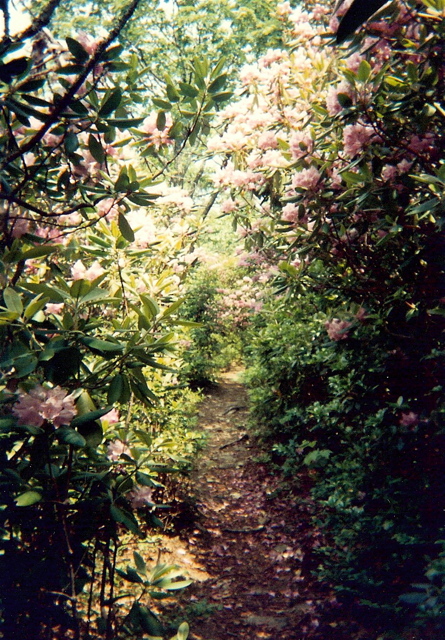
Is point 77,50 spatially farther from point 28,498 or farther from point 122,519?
point 122,519

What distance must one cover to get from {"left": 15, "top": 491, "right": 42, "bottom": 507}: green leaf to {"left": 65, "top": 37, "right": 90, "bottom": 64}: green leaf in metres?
1.46

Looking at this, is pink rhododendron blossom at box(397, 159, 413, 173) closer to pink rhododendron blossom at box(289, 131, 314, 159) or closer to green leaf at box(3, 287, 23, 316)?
→ pink rhododendron blossom at box(289, 131, 314, 159)

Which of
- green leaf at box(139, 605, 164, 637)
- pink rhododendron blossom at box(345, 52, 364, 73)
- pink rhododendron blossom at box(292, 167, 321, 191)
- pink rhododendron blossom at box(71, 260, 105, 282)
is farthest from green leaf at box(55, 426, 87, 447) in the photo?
pink rhododendron blossom at box(345, 52, 364, 73)

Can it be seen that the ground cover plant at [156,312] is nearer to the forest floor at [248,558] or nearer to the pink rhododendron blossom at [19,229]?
the pink rhododendron blossom at [19,229]

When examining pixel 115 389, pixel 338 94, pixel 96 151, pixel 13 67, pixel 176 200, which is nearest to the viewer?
pixel 13 67

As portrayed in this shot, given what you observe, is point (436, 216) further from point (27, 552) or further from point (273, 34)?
point (273, 34)

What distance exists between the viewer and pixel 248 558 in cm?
364

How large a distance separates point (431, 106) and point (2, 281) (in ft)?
6.14

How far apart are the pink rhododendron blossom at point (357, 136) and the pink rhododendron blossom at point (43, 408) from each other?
1711 millimetres

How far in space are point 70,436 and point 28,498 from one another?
0.25m

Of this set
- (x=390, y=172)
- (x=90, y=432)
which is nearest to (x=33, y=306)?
(x=90, y=432)

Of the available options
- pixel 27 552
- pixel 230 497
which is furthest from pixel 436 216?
pixel 230 497

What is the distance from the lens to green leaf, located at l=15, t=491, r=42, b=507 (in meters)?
1.29

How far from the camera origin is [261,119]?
4023mm
